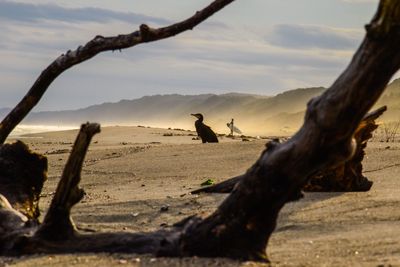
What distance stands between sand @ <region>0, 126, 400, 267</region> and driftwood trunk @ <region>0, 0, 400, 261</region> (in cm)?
11

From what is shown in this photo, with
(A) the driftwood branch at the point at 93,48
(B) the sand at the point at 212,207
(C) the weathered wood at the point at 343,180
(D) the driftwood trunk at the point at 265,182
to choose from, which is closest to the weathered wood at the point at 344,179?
(C) the weathered wood at the point at 343,180

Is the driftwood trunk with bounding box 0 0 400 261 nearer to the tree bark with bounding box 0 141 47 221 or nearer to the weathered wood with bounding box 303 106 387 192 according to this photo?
the tree bark with bounding box 0 141 47 221

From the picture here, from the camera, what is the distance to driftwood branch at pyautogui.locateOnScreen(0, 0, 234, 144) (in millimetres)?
5680

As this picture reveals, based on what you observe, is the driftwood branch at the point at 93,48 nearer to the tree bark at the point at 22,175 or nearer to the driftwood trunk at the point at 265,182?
the tree bark at the point at 22,175

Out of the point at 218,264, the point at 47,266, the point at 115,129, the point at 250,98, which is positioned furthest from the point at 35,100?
the point at 250,98

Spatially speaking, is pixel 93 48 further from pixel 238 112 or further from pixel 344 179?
pixel 238 112

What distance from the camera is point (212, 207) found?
7.41 m

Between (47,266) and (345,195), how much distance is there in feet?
12.5

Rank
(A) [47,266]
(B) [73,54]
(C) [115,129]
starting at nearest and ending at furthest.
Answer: (A) [47,266] < (B) [73,54] < (C) [115,129]

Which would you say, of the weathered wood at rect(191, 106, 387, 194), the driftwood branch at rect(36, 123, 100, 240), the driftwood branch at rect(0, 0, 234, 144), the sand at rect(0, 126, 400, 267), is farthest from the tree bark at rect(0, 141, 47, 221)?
the weathered wood at rect(191, 106, 387, 194)

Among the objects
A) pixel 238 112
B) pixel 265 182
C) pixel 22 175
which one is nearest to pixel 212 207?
pixel 22 175

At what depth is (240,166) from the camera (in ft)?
36.9

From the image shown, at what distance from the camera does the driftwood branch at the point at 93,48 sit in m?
5.68

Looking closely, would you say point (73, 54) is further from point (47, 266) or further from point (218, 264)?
point (218, 264)
